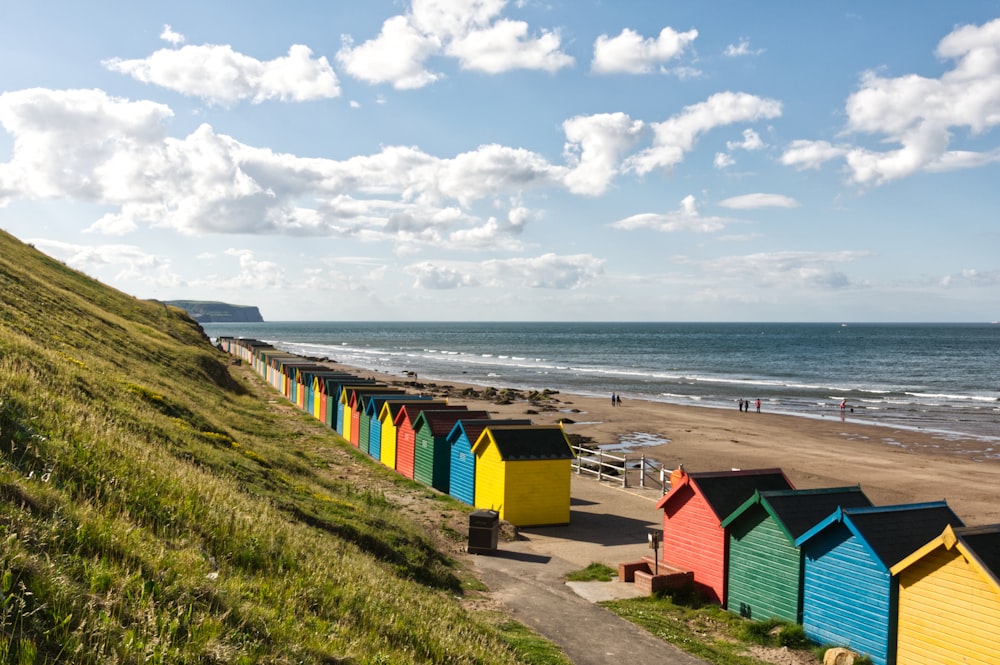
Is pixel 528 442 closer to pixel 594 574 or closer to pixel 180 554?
pixel 594 574

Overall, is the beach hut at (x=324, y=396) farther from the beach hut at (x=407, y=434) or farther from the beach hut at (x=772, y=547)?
the beach hut at (x=772, y=547)

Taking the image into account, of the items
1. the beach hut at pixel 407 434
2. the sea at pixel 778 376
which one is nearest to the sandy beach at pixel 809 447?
the sea at pixel 778 376

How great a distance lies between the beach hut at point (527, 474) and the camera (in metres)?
25.4

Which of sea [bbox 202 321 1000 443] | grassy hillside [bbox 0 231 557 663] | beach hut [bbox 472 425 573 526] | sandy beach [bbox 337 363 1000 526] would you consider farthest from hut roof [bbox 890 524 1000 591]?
sea [bbox 202 321 1000 443]

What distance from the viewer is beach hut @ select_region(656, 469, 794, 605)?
18125 mm

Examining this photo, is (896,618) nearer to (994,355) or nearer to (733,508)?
(733,508)

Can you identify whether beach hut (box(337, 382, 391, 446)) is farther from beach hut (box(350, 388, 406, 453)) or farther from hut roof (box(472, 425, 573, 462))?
hut roof (box(472, 425, 573, 462))

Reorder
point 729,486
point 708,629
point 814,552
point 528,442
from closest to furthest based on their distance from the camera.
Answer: point 814,552 → point 708,629 → point 729,486 → point 528,442

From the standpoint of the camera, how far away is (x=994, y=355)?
146 metres

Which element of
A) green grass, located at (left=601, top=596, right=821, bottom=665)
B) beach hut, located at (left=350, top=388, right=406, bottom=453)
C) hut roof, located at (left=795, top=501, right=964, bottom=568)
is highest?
hut roof, located at (left=795, top=501, right=964, bottom=568)

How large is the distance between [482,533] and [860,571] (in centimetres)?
1097

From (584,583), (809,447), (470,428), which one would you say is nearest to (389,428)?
(470,428)

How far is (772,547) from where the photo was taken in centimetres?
1664

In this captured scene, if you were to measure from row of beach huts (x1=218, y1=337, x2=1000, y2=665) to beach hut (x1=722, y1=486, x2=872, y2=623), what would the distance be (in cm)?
2
